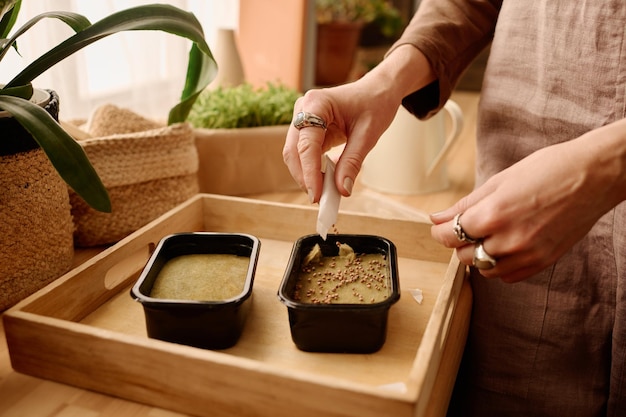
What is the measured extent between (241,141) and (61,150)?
68 centimetres

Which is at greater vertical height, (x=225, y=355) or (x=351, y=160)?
(x=351, y=160)

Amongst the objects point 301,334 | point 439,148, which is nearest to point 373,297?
point 301,334

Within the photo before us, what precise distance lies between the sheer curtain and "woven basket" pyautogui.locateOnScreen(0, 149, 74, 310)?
48 centimetres

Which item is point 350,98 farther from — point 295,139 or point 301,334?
point 301,334

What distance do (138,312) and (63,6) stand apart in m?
0.85

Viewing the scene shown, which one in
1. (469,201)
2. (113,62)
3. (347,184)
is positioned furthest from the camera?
(113,62)

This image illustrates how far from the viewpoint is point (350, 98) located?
3.29 ft

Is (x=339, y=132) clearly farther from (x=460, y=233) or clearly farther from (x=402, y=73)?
(x=460, y=233)

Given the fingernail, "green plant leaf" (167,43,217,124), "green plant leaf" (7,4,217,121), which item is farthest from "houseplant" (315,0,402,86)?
the fingernail

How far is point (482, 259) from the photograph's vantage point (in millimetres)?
746

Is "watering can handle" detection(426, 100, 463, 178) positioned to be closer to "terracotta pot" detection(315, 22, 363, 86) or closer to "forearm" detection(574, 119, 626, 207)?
"forearm" detection(574, 119, 626, 207)

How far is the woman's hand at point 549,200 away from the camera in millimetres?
716

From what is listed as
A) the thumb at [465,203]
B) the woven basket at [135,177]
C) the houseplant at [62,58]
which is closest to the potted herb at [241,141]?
the woven basket at [135,177]

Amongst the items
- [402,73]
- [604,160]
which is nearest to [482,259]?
[604,160]
